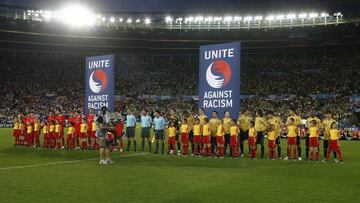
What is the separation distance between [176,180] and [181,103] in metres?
38.0

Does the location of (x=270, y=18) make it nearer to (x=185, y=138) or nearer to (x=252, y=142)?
(x=185, y=138)

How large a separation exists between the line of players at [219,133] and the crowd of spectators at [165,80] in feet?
76.1

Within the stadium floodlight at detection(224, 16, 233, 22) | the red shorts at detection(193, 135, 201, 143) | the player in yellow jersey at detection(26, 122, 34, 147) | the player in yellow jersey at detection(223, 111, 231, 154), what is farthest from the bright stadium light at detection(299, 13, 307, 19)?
the player in yellow jersey at detection(26, 122, 34, 147)

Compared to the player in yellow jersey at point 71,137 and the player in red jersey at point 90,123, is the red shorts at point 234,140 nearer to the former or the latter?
the player in red jersey at point 90,123

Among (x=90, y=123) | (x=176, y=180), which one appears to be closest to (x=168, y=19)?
(x=90, y=123)

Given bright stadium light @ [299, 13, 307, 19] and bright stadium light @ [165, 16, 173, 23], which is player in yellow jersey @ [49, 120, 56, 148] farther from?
bright stadium light @ [299, 13, 307, 19]

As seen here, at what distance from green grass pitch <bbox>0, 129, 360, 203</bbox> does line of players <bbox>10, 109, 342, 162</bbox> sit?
106 centimetres

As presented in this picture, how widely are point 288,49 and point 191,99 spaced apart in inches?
552

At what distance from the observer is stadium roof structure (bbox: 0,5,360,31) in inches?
1833

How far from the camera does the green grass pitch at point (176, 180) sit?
9.07 metres

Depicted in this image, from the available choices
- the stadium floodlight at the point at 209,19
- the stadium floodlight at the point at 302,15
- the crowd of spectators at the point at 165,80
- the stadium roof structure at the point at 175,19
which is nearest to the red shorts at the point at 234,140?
the crowd of spectators at the point at 165,80

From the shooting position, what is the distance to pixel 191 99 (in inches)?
1969

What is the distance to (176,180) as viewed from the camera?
11.2 m

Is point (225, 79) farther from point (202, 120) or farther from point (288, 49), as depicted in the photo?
point (288, 49)
